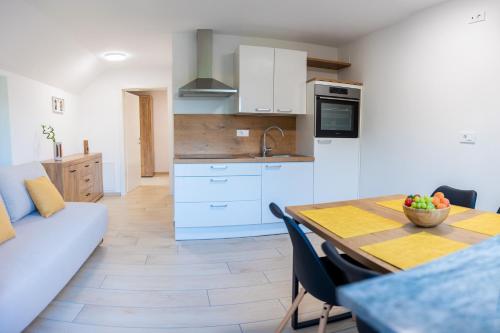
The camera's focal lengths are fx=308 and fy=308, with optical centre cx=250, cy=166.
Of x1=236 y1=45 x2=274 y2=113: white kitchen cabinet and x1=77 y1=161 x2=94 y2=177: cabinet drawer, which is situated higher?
x1=236 y1=45 x2=274 y2=113: white kitchen cabinet

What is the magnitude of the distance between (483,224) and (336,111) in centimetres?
241

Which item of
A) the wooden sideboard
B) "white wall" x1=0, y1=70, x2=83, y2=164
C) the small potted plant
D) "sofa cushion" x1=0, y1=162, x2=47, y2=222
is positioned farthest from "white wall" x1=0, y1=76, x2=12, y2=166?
"sofa cushion" x1=0, y1=162, x2=47, y2=222

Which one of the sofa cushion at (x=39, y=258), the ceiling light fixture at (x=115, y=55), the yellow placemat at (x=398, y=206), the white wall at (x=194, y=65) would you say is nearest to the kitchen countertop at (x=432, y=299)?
the yellow placemat at (x=398, y=206)

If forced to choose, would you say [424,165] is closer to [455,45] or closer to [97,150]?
[455,45]

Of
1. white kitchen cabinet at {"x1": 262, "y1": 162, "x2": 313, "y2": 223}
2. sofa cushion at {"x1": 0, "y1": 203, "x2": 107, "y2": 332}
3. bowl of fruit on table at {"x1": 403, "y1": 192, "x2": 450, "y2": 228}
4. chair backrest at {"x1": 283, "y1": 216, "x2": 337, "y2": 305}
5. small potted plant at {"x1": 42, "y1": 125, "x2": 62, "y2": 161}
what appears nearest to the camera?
chair backrest at {"x1": 283, "y1": 216, "x2": 337, "y2": 305}

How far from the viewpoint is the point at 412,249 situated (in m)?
1.19

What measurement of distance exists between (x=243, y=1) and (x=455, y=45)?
195 centimetres

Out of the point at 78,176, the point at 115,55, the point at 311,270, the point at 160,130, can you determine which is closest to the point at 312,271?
the point at 311,270

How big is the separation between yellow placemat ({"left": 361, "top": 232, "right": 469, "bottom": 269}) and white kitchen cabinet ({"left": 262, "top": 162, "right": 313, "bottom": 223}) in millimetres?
2188

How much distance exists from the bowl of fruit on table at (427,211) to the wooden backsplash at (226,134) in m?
2.70

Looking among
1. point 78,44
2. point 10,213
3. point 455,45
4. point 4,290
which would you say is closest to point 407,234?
point 4,290

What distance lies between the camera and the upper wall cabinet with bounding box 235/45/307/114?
349 centimetres

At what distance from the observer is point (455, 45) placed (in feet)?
9.03

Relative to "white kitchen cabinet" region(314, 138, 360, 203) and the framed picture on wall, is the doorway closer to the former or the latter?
the framed picture on wall
